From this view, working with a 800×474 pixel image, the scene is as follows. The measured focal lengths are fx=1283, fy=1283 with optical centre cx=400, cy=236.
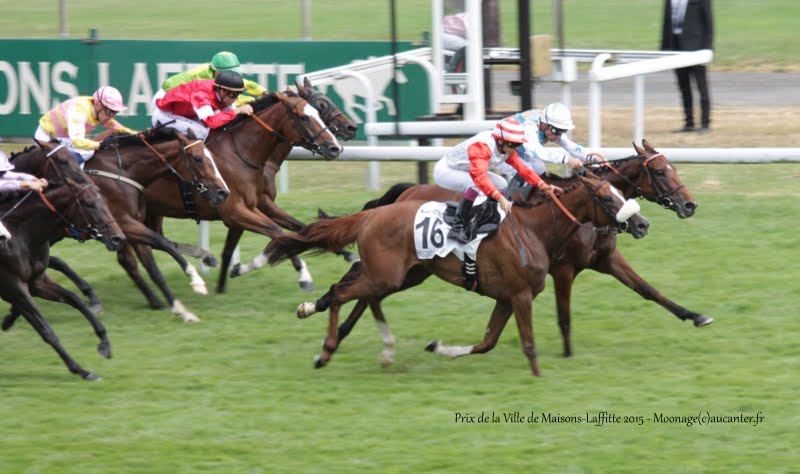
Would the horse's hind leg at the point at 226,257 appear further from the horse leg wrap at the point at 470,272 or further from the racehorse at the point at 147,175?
the horse leg wrap at the point at 470,272

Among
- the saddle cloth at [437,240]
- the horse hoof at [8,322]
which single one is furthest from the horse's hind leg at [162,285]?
the saddle cloth at [437,240]

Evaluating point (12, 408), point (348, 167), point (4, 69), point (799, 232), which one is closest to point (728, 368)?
point (799, 232)

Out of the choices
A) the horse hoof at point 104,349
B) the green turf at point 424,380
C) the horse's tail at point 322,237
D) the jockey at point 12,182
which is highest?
the jockey at point 12,182

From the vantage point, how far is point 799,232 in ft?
34.5

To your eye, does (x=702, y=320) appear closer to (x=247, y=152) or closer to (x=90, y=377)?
(x=247, y=152)

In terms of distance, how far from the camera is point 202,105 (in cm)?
952

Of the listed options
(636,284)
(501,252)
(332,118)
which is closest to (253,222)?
(332,118)

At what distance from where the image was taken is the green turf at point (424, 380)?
20.3 feet

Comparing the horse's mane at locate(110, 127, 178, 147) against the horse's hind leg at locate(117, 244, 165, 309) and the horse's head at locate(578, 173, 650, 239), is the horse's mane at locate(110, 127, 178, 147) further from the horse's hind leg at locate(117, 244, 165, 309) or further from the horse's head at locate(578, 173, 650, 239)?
the horse's head at locate(578, 173, 650, 239)

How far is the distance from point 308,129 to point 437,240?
7.35ft

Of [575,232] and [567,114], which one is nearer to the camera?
[575,232]

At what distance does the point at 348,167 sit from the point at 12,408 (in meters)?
7.77

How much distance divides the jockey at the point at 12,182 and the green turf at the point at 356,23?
9482mm

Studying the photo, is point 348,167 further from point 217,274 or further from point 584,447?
point 584,447
